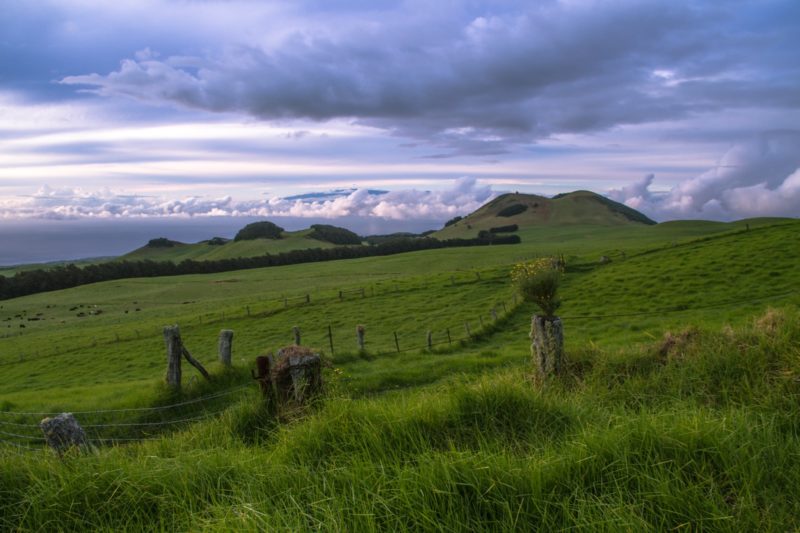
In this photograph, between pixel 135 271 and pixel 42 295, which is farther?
pixel 135 271

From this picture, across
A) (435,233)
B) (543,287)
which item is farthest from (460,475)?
(435,233)

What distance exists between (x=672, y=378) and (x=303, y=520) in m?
5.24

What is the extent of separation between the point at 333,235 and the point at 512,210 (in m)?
66.7

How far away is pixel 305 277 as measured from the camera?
249 ft

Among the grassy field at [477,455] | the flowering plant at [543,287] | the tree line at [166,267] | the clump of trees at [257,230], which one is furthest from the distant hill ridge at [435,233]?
the grassy field at [477,455]

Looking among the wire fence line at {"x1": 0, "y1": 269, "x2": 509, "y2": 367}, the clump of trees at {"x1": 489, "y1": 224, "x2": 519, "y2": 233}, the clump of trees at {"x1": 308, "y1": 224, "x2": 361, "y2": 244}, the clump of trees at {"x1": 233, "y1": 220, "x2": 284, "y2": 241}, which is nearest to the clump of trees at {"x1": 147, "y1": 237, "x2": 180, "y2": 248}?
the clump of trees at {"x1": 233, "y1": 220, "x2": 284, "y2": 241}

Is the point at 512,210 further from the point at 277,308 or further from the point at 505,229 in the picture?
the point at 277,308

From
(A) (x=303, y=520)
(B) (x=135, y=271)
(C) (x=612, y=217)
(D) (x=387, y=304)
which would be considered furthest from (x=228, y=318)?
(C) (x=612, y=217)

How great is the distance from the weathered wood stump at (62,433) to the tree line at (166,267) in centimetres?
10105

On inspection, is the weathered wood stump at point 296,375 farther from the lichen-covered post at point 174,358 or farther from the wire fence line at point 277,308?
the wire fence line at point 277,308

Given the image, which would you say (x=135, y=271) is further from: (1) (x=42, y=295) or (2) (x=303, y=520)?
(2) (x=303, y=520)

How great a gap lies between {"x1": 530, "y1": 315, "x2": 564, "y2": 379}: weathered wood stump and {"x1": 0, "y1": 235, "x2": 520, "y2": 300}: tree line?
9949cm

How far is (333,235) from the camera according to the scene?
175m

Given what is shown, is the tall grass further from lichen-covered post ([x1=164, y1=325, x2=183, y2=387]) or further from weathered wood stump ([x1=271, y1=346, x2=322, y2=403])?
lichen-covered post ([x1=164, y1=325, x2=183, y2=387])
